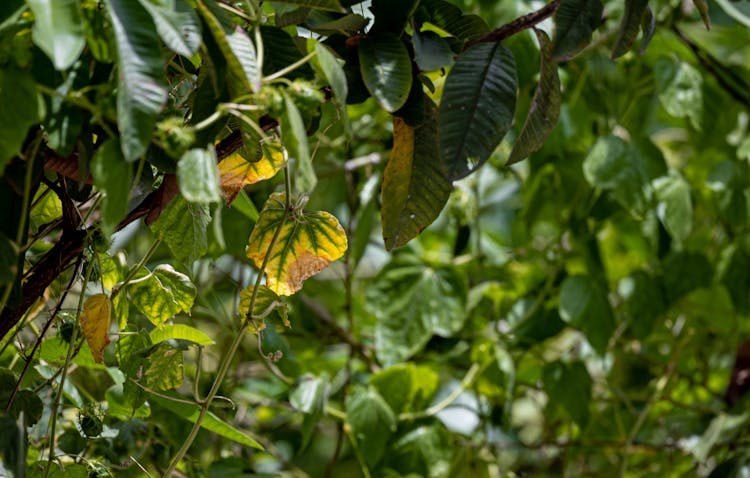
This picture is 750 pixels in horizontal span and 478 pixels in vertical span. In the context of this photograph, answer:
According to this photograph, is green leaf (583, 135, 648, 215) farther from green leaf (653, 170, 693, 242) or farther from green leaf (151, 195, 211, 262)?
green leaf (151, 195, 211, 262)

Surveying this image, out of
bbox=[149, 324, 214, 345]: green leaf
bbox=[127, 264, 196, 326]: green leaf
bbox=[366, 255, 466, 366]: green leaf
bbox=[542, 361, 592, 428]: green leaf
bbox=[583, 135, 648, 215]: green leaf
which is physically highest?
bbox=[127, 264, 196, 326]: green leaf

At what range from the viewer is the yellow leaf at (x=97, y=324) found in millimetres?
488

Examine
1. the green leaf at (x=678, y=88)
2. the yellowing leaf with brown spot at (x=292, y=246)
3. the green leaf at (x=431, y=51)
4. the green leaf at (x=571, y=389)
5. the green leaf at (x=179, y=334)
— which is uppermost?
the green leaf at (x=431, y=51)

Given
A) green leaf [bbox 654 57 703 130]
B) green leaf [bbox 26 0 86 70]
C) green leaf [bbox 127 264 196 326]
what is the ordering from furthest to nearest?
green leaf [bbox 654 57 703 130], green leaf [bbox 127 264 196 326], green leaf [bbox 26 0 86 70]

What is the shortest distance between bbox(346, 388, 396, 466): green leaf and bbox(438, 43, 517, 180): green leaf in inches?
20.3

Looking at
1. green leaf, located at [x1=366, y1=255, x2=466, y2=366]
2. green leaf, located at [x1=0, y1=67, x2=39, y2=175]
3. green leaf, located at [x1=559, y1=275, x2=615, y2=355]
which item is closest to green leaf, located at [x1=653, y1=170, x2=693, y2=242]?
green leaf, located at [x1=559, y1=275, x2=615, y2=355]

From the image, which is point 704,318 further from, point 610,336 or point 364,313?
point 364,313

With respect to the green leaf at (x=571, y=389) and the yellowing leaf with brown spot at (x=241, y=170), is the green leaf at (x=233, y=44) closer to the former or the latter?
the yellowing leaf with brown spot at (x=241, y=170)

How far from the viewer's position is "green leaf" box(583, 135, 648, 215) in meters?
0.99

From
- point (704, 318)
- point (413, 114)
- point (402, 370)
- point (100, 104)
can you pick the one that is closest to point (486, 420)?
point (402, 370)

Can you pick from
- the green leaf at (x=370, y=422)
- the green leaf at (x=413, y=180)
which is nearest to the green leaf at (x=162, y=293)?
the green leaf at (x=413, y=180)

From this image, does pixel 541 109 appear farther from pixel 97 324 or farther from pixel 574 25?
pixel 97 324

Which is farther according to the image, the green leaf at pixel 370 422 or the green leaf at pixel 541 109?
the green leaf at pixel 370 422

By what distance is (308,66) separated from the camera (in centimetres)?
45
